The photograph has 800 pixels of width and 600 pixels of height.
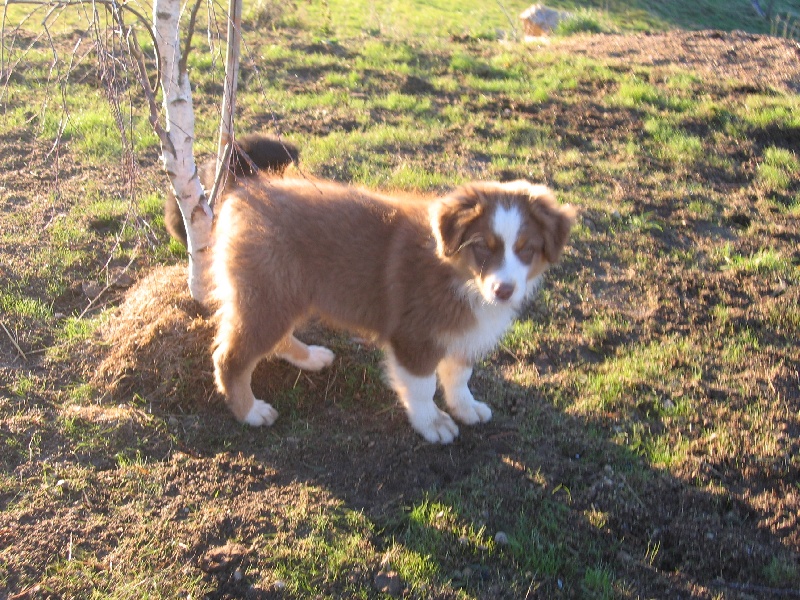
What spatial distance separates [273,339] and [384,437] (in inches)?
35.3

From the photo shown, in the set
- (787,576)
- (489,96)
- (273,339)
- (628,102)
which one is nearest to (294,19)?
(489,96)

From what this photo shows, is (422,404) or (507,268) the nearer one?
(507,268)

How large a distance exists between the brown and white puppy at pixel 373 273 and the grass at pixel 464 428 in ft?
1.61

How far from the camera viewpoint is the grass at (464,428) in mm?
3430

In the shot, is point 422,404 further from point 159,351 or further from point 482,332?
point 159,351

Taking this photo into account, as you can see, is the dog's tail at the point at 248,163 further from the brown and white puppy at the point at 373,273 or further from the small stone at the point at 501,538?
the small stone at the point at 501,538

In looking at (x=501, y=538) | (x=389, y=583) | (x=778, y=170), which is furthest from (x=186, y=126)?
(x=778, y=170)

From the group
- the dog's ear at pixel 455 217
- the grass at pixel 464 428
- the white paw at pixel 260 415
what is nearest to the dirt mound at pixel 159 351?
the grass at pixel 464 428

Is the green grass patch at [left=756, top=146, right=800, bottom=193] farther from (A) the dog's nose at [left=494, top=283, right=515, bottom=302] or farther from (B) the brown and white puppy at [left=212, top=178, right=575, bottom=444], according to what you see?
(A) the dog's nose at [left=494, top=283, right=515, bottom=302]

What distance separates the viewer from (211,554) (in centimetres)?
342

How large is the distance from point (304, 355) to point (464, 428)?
3.81 ft

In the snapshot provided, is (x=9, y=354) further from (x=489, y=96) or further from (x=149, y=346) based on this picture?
(x=489, y=96)

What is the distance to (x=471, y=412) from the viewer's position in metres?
4.30

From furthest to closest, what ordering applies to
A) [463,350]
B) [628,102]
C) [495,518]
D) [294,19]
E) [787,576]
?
[294,19], [628,102], [463,350], [495,518], [787,576]
